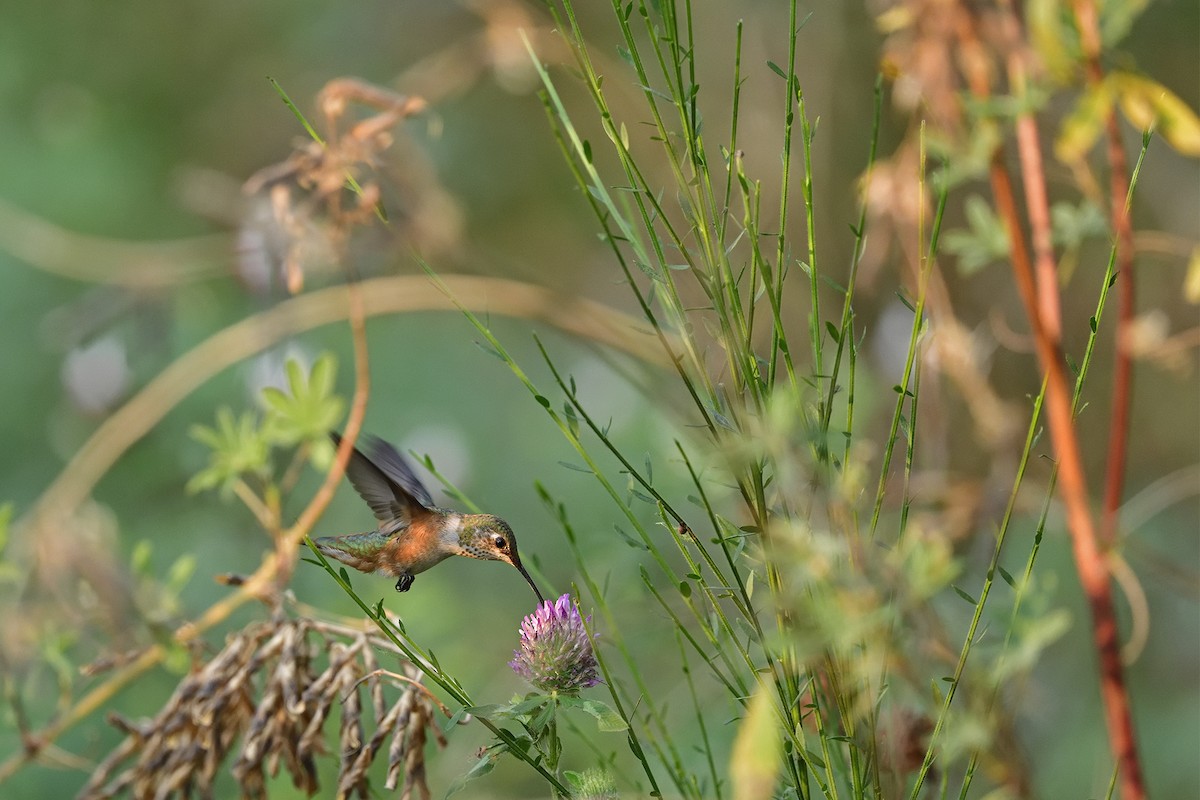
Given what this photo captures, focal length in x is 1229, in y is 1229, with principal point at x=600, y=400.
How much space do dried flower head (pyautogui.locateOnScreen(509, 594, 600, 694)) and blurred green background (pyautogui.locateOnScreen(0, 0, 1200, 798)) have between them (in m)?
0.44

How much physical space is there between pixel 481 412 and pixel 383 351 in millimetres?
245

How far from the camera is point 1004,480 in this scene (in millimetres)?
1193

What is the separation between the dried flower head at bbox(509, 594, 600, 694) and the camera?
22.0 inches

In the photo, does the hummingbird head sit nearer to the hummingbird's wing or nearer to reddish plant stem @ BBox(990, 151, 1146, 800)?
the hummingbird's wing

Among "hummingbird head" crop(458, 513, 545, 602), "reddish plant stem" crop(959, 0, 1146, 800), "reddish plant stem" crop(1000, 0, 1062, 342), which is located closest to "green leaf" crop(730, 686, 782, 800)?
"hummingbird head" crop(458, 513, 545, 602)

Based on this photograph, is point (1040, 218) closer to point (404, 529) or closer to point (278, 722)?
point (404, 529)

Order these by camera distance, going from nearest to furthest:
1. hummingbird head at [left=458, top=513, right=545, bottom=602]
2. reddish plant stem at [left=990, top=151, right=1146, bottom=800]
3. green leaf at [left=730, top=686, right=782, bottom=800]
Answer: green leaf at [left=730, top=686, right=782, bottom=800] → hummingbird head at [left=458, top=513, right=545, bottom=602] → reddish plant stem at [left=990, top=151, right=1146, bottom=800]

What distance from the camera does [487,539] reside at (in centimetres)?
63

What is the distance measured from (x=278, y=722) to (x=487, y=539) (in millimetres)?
147

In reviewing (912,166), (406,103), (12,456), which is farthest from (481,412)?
(406,103)

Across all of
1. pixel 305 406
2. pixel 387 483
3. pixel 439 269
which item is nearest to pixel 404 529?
pixel 387 483

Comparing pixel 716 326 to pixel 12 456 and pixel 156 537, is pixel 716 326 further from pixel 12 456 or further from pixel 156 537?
pixel 12 456

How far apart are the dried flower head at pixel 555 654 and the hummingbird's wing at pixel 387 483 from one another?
124 mm

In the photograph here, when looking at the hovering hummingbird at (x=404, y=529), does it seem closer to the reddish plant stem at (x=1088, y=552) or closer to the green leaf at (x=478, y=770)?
the green leaf at (x=478, y=770)
